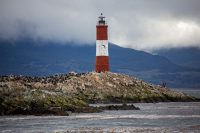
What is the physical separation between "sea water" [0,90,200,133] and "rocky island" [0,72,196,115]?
339 cm

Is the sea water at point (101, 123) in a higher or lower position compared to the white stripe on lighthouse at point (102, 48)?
lower

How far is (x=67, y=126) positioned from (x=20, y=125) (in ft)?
13.0

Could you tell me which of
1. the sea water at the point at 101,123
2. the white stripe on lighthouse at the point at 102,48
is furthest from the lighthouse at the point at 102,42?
the sea water at the point at 101,123

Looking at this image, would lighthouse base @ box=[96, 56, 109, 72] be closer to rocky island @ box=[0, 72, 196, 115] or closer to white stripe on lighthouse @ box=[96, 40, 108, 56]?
white stripe on lighthouse @ box=[96, 40, 108, 56]

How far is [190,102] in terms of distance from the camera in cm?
9688

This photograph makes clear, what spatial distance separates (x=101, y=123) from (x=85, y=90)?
31897mm

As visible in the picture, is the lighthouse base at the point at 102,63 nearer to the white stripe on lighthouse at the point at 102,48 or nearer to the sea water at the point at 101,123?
the white stripe on lighthouse at the point at 102,48

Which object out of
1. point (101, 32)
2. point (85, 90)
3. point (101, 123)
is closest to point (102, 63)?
point (101, 32)

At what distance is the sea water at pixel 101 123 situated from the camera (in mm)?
49281

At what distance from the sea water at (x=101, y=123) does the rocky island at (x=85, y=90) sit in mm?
3389

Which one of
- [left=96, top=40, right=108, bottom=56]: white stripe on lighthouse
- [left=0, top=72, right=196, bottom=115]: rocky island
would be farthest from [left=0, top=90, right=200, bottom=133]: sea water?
[left=96, top=40, right=108, bottom=56]: white stripe on lighthouse

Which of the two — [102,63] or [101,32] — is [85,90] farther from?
[101,32]

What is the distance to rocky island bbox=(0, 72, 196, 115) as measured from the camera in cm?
6538

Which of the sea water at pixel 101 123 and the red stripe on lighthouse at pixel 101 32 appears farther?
the red stripe on lighthouse at pixel 101 32
